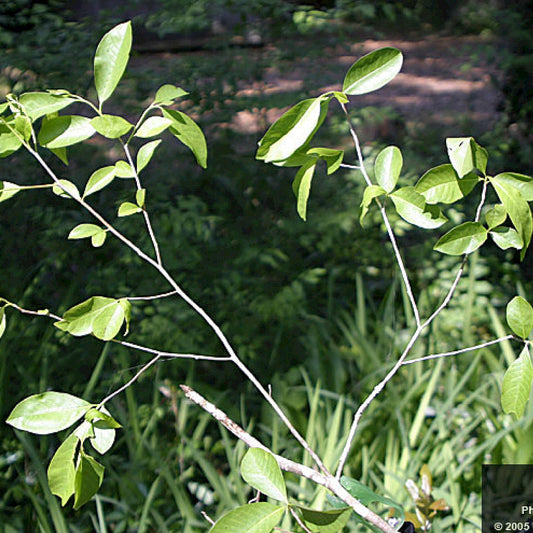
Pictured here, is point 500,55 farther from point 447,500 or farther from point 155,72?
point 447,500

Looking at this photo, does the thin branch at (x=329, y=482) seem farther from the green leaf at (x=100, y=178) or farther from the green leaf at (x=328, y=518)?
the green leaf at (x=100, y=178)

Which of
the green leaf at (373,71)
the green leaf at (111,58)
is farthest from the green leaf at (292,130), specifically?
the green leaf at (111,58)

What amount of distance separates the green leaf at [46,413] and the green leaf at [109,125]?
0.23 meters

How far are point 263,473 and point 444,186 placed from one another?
1.01 feet

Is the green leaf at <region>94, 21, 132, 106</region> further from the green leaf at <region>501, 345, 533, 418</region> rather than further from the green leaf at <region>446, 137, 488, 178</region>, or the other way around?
the green leaf at <region>501, 345, 533, 418</region>

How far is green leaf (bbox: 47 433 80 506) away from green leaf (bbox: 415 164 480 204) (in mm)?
375

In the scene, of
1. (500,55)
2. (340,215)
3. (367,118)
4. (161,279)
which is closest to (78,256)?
(161,279)

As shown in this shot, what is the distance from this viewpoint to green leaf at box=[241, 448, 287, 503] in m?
0.47

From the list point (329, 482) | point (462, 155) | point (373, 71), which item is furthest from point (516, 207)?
point (329, 482)

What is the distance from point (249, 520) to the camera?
0.45 meters

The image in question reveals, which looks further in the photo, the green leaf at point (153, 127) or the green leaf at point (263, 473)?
the green leaf at point (153, 127)

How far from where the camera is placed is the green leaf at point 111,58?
0.57m

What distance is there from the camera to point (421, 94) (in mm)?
3500

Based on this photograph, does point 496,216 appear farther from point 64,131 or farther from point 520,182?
point 64,131
